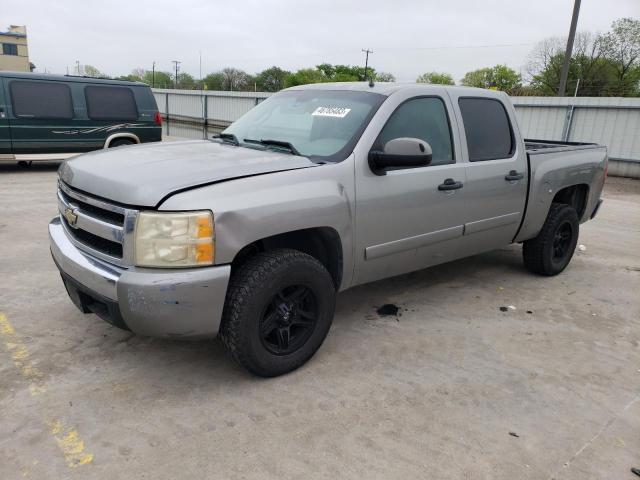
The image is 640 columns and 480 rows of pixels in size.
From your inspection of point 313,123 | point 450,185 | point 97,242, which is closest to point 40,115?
point 313,123

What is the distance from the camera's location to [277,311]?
9.84 feet

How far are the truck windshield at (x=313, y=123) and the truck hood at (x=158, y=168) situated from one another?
193mm

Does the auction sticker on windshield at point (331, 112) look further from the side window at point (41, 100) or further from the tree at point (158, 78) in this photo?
the tree at point (158, 78)

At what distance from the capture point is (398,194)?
138 inches

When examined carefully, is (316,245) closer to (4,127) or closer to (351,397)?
Result: (351,397)

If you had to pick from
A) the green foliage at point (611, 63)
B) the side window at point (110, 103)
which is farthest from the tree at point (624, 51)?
the side window at point (110, 103)

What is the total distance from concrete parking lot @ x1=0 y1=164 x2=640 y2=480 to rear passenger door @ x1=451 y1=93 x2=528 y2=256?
0.64 metres

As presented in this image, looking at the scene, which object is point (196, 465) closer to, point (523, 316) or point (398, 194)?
point (398, 194)

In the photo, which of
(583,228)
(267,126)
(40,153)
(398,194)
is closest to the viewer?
(398,194)

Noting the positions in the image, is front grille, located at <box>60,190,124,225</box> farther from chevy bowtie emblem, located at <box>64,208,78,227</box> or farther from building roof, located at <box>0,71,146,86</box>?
building roof, located at <box>0,71,146,86</box>

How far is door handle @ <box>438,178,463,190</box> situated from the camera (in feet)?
12.5

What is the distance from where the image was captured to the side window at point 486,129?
4172 millimetres

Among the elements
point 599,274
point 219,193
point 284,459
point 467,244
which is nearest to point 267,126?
point 219,193

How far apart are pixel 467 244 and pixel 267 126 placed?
1888mm
